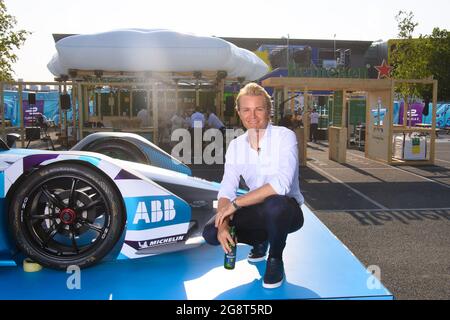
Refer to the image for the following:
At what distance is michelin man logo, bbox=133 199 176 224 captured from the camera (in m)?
2.73

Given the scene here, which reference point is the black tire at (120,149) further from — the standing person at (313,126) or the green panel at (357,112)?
the green panel at (357,112)

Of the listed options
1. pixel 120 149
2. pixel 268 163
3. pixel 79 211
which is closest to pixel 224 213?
pixel 268 163

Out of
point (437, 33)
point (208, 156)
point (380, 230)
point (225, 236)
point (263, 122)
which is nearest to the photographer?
point (225, 236)

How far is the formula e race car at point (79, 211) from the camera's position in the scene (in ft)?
8.70

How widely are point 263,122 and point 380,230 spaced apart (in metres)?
3.25

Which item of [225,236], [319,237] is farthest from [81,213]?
[319,237]

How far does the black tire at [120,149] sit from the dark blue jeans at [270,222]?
84.0 inches

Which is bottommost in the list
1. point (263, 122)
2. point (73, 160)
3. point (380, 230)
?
point (380, 230)

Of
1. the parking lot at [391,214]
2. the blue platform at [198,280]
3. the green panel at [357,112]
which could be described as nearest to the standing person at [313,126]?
the green panel at [357,112]

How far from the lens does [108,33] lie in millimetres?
8586

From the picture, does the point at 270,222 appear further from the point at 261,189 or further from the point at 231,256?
the point at 231,256

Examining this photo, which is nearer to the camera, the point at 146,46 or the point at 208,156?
the point at 146,46

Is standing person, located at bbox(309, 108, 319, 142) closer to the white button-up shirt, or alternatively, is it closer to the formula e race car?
the white button-up shirt

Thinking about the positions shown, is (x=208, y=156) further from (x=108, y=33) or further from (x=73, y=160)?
(x=73, y=160)
